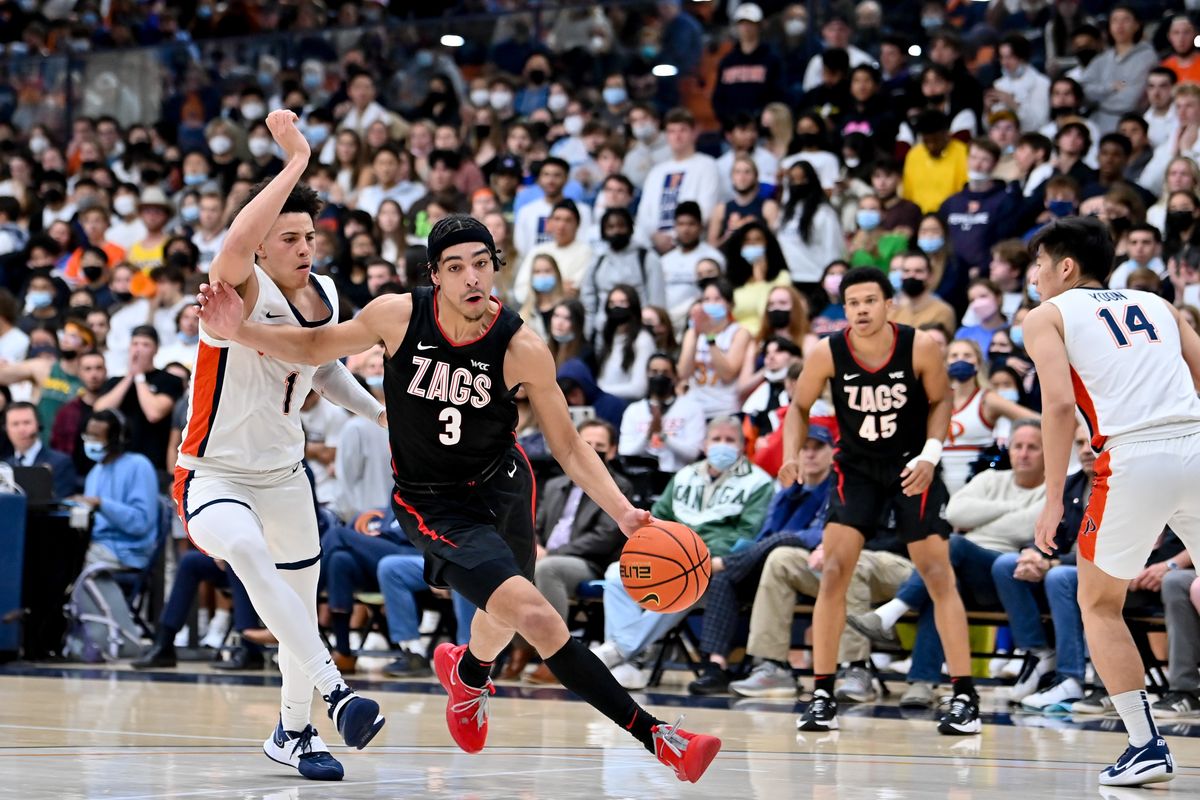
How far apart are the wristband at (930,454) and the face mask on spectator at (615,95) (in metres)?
9.06

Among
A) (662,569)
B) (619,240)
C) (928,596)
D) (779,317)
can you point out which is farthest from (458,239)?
(619,240)

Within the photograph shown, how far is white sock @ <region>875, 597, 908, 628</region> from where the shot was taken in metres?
9.22

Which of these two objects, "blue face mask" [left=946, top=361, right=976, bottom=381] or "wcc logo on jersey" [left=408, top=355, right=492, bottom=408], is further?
"blue face mask" [left=946, top=361, right=976, bottom=381]

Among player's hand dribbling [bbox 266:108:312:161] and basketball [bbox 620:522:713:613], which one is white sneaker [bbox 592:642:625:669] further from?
player's hand dribbling [bbox 266:108:312:161]

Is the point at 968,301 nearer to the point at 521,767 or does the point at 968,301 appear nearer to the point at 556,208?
the point at 556,208

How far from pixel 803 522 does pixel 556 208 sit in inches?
189

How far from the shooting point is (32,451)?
1270 centimetres

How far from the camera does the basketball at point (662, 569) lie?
5.50 metres

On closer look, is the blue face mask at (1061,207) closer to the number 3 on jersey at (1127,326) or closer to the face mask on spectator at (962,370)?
the face mask on spectator at (962,370)

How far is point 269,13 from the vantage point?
2031cm

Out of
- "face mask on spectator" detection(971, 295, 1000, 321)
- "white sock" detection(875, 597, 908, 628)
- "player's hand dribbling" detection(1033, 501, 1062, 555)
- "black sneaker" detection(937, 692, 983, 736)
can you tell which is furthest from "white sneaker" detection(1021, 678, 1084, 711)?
"face mask on spectator" detection(971, 295, 1000, 321)

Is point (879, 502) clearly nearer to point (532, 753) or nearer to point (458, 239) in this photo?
point (532, 753)

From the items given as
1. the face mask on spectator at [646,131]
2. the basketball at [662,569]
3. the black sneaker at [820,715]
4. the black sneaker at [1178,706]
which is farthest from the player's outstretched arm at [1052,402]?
the face mask on spectator at [646,131]

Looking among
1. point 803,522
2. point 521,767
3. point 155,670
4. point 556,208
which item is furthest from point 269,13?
point 521,767
